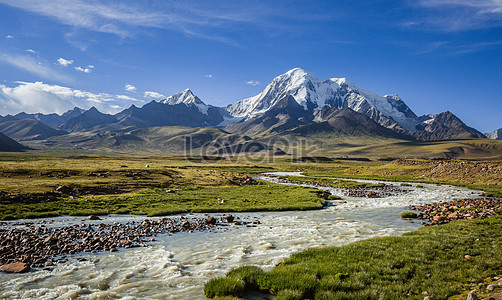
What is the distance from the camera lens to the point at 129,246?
19719mm

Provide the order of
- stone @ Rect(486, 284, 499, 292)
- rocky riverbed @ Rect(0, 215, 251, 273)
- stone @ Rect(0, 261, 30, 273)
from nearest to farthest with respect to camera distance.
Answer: stone @ Rect(486, 284, 499, 292) < stone @ Rect(0, 261, 30, 273) < rocky riverbed @ Rect(0, 215, 251, 273)

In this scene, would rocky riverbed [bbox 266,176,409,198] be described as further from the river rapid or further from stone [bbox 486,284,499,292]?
stone [bbox 486,284,499,292]

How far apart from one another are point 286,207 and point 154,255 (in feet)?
77.8

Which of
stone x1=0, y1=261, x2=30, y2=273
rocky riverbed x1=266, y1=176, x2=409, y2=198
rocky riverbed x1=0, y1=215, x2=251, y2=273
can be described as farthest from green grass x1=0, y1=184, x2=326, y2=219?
stone x1=0, y1=261, x2=30, y2=273

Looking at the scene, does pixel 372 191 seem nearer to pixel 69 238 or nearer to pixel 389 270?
pixel 389 270

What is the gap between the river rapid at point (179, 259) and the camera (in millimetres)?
12790

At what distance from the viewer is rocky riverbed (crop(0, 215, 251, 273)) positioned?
16.7 metres

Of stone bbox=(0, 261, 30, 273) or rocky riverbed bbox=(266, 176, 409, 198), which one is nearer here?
stone bbox=(0, 261, 30, 273)

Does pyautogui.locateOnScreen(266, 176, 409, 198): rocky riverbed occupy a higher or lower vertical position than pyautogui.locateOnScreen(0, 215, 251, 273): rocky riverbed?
lower

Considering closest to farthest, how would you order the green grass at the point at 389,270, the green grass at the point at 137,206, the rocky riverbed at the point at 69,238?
the green grass at the point at 389,270
the rocky riverbed at the point at 69,238
the green grass at the point at 137,206

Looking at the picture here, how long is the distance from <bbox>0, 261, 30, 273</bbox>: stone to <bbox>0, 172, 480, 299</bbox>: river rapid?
438 millimetres

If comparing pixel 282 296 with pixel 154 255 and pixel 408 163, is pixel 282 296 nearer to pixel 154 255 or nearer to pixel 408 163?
pixel 154 255

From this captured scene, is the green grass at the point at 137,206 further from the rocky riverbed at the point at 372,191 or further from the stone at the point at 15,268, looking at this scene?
the stone at the point at 15,268

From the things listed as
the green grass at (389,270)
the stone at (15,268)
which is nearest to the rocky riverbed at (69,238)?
the stone at (15,268)
